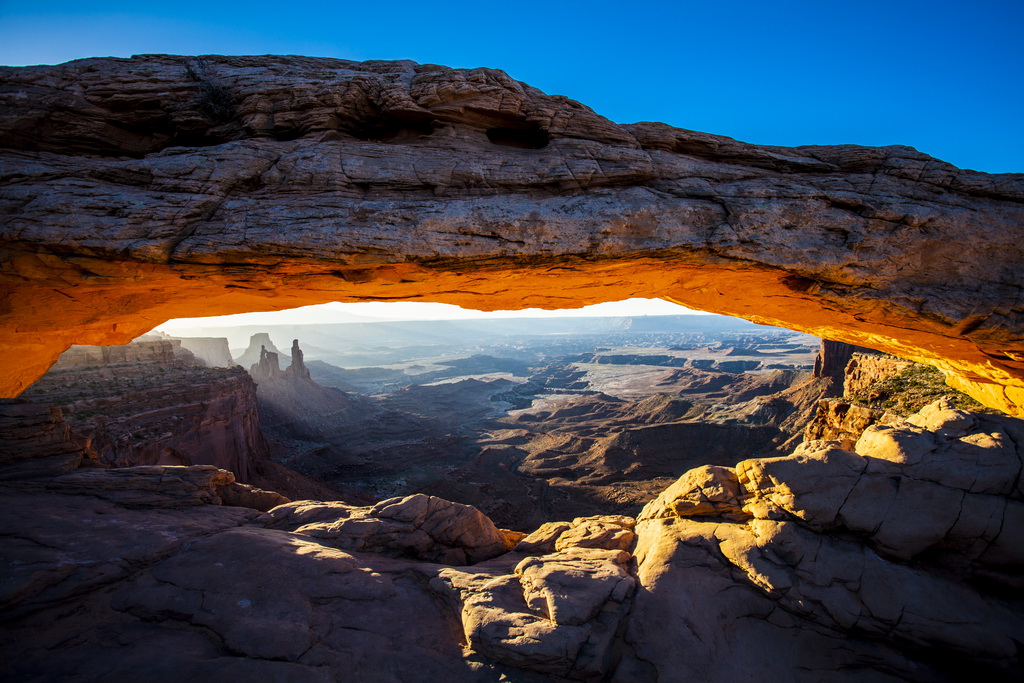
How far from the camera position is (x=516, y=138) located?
9883 millimetres

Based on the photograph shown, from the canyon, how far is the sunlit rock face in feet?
0.20

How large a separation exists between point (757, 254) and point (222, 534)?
38.1 feet

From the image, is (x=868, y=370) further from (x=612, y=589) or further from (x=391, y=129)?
(x=391, y=129)

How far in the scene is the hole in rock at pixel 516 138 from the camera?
31.8 ft

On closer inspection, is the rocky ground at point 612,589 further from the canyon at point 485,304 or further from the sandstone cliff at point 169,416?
the sandstone cliff at point 169,416

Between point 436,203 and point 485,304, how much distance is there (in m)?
3.89

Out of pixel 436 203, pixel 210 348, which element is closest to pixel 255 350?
pixel 210 348

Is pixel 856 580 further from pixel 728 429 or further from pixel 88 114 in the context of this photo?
pixel 728 429

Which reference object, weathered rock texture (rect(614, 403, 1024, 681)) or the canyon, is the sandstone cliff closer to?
the canyon

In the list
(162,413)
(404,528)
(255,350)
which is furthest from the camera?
(255,350)

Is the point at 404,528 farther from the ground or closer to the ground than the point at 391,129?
closer to the ground

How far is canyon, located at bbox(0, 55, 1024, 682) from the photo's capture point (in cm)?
572

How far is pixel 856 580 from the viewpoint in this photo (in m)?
6.07

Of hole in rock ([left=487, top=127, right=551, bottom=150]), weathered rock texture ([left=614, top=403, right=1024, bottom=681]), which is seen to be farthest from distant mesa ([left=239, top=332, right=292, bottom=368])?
weathered rock texture ([left=614, top=403, right=1024, bottom=681])
